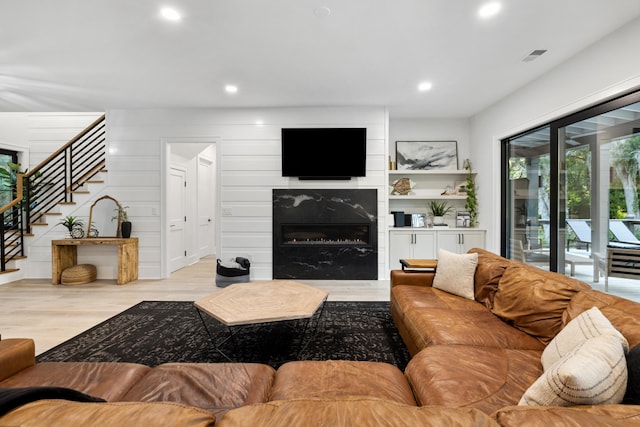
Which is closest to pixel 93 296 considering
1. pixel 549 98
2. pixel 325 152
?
pixel 325 152

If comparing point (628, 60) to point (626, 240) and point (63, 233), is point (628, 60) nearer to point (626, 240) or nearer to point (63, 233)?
point (626, 240)

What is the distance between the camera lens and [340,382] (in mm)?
1278

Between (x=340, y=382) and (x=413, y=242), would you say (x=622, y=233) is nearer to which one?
(x=413, y=242)

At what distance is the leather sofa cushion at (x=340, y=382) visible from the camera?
1205 mm

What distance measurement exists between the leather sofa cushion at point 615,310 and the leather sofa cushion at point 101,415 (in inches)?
66.0

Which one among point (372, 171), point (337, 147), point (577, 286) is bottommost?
point (577, 286)

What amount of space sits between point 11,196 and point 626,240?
9.28 meters

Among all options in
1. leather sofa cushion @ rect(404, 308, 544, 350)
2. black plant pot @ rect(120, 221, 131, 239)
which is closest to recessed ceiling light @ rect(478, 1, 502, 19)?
leather sofa cushion @ rect(404, 308, 544, 350)

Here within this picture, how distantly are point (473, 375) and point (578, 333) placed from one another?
0.49 m

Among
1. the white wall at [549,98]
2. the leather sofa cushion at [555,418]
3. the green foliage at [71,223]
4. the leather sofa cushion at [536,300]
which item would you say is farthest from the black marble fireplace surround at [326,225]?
the leather sofa cushion at [555,418]

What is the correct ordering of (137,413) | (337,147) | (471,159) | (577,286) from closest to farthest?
(137,413) < (577,286) < (337,147) < (471,159)

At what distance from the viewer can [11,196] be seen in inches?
219

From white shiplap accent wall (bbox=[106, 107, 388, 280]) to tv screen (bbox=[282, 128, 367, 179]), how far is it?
122 millimetres

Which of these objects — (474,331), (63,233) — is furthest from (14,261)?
(474,331)
